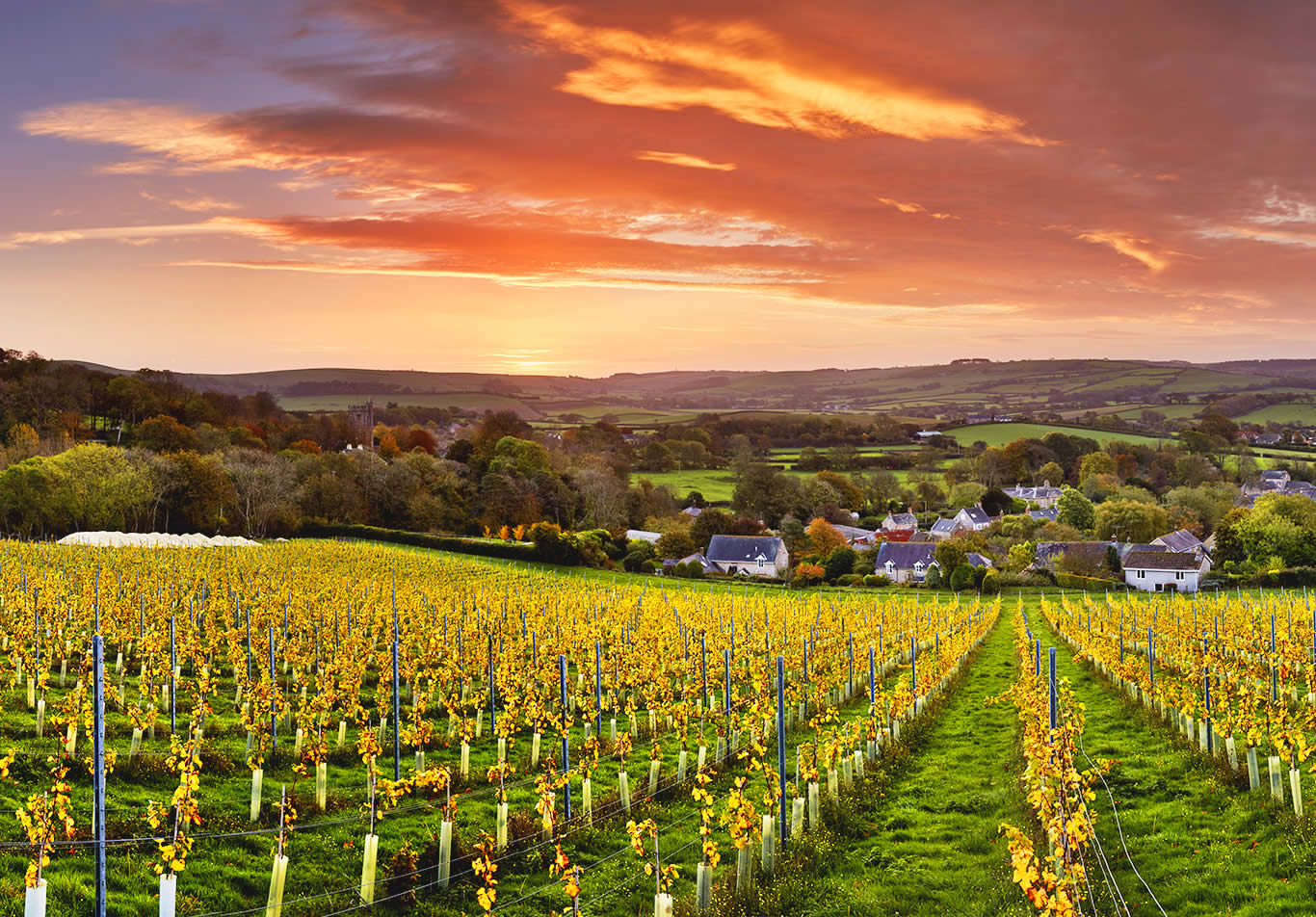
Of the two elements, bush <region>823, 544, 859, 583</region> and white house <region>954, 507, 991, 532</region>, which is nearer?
bush <region>823, 544, 859, 583</region>

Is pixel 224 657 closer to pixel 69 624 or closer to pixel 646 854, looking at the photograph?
pixel 69 624

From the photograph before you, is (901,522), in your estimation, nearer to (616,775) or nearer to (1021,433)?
(1021,433)

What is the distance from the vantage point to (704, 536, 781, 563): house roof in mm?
67938

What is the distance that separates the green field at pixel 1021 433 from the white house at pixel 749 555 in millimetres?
80400

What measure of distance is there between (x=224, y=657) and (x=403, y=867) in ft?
44.0

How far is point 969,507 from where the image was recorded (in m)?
97.4

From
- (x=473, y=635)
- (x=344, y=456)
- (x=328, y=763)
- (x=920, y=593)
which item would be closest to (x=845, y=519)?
(x=920, y=593)

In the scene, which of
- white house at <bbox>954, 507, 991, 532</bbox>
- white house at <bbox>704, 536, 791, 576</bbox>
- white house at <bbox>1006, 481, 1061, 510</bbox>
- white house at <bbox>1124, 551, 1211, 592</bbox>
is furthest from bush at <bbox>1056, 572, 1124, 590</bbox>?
white house at <bbox>1006, 481, 1061, 510</bbox>

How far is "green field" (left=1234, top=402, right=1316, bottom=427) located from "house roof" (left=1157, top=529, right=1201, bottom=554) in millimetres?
97024

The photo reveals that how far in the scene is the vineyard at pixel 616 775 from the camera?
8.65 metres

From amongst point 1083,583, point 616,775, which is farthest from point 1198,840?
point 1083,583

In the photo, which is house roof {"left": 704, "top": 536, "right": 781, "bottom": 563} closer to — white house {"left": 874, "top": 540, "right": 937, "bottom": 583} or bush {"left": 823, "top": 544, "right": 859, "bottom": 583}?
bush {"left": 823, "top": 544, "right": 859, "bottom": 583}

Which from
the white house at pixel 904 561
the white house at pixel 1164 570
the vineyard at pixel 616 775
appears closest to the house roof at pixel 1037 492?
the white house at pixel 904 561

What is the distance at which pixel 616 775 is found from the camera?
13625 mm
